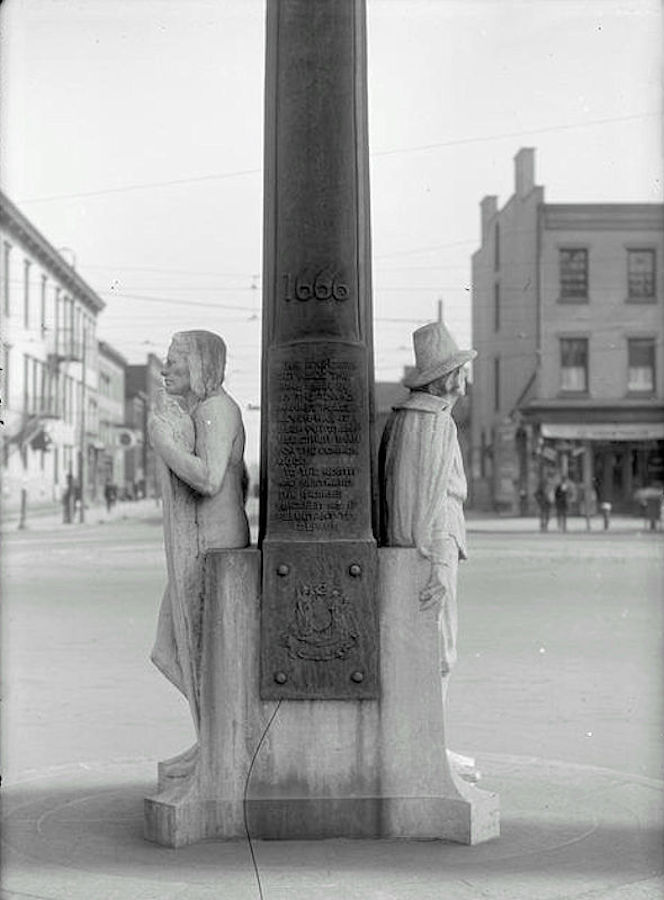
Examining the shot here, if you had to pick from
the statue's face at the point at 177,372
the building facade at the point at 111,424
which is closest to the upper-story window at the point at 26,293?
the building facade at the point at 111,424

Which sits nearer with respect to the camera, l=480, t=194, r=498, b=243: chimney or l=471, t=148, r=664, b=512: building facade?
l=471, t=148, r=664, b=512: building facade

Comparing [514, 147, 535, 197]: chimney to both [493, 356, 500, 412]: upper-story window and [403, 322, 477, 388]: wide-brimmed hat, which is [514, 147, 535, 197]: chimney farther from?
[403, 322, 477, 388]: wide-brimmed hat

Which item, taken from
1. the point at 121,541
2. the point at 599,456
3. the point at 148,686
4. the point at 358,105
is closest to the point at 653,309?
the point at 599,456

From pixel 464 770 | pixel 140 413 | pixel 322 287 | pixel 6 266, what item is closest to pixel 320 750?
pixel 464 770

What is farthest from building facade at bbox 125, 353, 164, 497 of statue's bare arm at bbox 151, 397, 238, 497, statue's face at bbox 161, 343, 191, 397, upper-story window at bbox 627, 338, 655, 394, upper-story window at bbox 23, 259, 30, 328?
statue's bare arm at bbox 151, 397, 238, 497

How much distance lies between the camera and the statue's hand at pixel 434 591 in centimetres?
634

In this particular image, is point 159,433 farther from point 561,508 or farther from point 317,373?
point 561,508

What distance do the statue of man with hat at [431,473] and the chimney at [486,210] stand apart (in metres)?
49.8

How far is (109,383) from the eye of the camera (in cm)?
8494

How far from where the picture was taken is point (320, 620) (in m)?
6.34

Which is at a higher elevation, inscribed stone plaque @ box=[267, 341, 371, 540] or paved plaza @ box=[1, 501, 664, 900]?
inscribed stone plaque @ box=[267, 341, 371, 540]

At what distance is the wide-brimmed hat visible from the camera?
21.7 feet

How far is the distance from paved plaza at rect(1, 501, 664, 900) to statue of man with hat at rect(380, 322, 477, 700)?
105 cm

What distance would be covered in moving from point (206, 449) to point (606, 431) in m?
44.1
